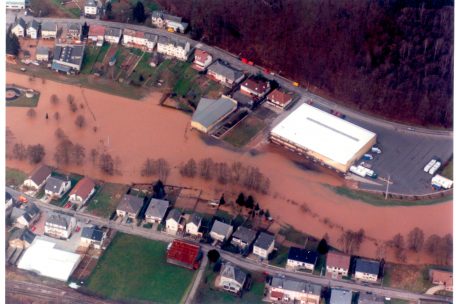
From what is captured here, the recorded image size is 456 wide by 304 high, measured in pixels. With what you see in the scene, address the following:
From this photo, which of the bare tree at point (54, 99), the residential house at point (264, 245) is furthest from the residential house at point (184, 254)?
the bare tree at point (54, 99)

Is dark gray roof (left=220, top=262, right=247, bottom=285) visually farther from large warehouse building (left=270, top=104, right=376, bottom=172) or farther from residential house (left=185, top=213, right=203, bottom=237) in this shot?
large warehouse building (left=270, top=104, right=376, bottom=172)

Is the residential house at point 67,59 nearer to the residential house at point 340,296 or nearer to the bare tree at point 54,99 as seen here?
the bare tree at point 54,99

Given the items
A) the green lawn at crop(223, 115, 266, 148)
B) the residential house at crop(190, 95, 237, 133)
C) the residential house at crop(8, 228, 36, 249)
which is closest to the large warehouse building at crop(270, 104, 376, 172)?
the green lawn at crop(223, 115, 266, 148)

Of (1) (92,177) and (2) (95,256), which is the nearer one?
(2) (95,256)

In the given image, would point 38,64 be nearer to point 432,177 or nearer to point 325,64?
point 325,64

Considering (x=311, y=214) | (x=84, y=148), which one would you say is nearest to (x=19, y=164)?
(x=84, y=148)
